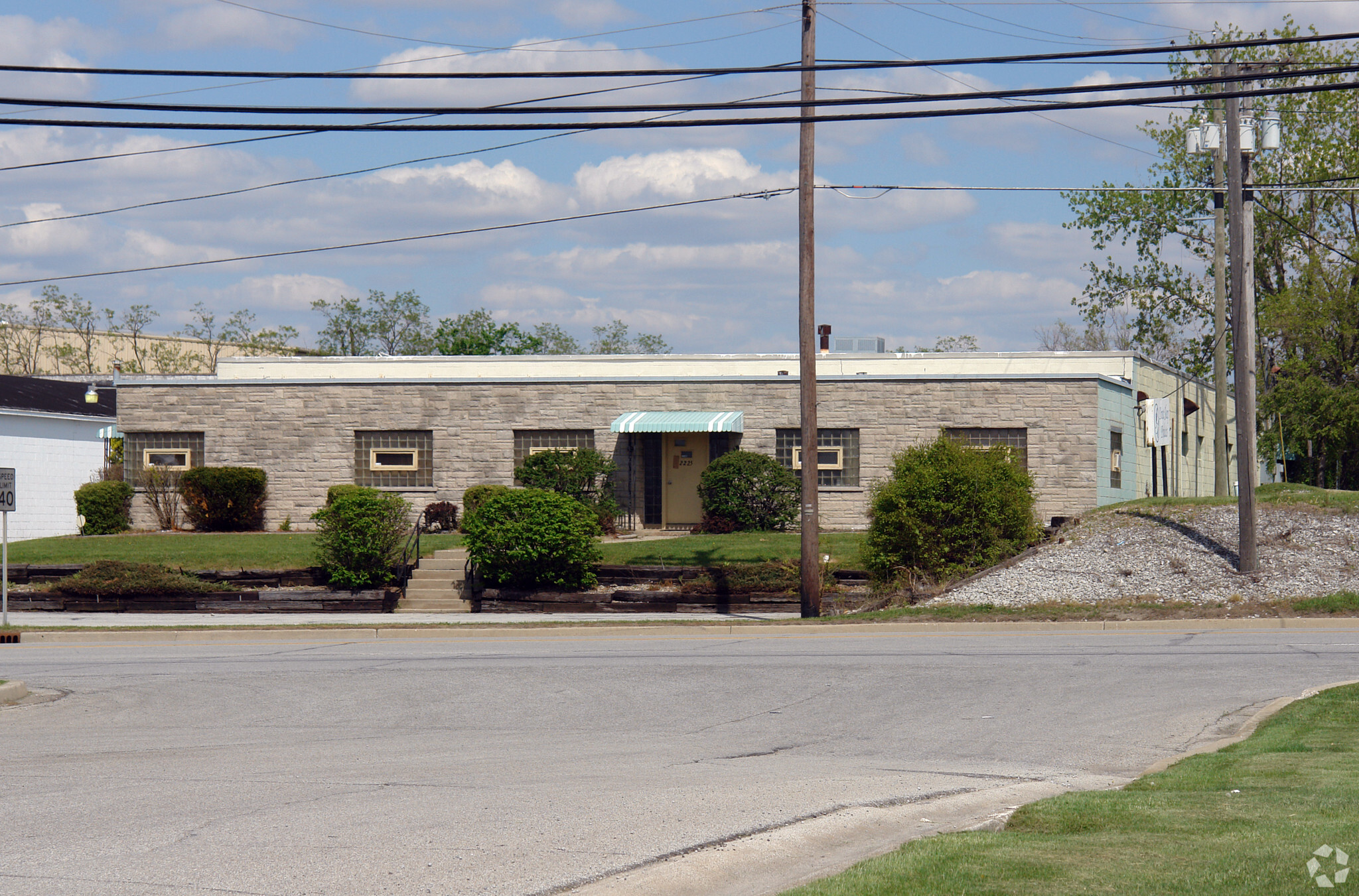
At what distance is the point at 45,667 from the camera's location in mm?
15922

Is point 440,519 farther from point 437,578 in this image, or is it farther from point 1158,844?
point 1158,844

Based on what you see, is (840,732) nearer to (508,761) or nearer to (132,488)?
(508,761)

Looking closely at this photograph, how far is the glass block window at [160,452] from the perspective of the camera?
3269cm

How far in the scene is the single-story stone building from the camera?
29.5 metres

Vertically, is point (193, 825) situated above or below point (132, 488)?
below

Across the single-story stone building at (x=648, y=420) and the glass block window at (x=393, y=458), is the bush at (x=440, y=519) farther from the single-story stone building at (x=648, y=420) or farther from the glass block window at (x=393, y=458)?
the glass block window at (x=393, y=458)

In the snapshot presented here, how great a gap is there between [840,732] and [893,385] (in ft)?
66.7

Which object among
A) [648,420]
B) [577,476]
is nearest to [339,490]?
[577,476]

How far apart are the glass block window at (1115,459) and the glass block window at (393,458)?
16.7 m

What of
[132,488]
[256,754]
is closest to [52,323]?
[132,488]

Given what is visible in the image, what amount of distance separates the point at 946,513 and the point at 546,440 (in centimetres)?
1226

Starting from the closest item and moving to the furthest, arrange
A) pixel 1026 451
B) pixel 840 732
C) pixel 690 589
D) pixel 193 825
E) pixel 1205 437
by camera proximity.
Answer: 1. pixel 193 825
2. pixel 840 732
3. pixel 690 589
4. pixel 1026 451
5. pixel 1205 437

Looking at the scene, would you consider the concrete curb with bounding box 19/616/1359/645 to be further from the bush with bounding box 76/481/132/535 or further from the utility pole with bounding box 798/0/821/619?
the bush with bounding box 76/481/132/535

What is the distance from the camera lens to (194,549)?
90.2ft
